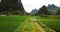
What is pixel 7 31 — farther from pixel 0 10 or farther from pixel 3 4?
pixel 3 4

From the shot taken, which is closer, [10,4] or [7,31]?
[7,31]

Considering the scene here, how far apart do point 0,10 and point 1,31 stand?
7218 centimetres

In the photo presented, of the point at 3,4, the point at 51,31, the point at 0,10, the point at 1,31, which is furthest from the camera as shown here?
the point at 3,4

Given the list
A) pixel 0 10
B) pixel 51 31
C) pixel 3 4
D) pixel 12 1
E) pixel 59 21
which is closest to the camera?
pixel 51 31

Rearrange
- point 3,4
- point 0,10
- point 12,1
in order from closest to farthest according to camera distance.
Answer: point 0,10, point 3,4, point 12,1

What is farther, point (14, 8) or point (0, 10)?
point (14, 8)

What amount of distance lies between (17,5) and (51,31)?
3530 inches

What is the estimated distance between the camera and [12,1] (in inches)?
4195

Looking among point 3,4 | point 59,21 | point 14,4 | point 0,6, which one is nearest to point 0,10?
point 0,6

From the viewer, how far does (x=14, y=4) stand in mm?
106625

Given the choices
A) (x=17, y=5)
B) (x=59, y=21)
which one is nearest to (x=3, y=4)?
(x=17, y=5)

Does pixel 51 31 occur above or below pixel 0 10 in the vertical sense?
above

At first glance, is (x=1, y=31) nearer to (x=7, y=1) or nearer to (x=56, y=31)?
(x=56, y=31)

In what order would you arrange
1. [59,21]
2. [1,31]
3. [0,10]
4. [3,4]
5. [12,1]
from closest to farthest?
[1,31], [59,21], [0,10], [3,4], [12,1]
